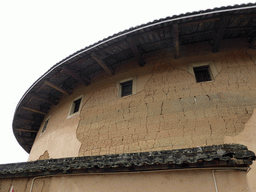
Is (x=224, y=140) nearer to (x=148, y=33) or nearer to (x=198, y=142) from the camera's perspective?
(x=198, y=142)

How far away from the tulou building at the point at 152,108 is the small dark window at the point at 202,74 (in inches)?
1.3

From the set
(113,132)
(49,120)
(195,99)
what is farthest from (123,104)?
(49,120)

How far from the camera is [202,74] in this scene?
6836 millimetres

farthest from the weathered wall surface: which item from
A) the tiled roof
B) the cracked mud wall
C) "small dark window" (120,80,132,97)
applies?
"small dark window" (120,80,132,97)

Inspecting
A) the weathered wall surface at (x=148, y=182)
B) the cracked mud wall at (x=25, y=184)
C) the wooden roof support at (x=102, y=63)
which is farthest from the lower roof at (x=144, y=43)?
the weathered wall surface at (x=148, y=182)

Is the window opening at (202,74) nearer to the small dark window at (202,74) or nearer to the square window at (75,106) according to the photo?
the small dark window at (202,74)

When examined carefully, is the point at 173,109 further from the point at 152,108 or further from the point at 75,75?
the point at 75,75

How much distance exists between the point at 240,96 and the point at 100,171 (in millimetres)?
4825

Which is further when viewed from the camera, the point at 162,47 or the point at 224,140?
the point at 162,47

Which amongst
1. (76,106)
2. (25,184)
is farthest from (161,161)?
(76,106)

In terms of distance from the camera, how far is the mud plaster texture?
217 inches

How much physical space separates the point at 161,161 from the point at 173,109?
328cm

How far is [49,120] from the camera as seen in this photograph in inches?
377

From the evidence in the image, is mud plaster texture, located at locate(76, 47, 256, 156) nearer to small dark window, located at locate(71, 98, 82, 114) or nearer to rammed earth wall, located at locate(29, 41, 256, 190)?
rammed earth wall, located at locate(29, 41, 256, 190)
